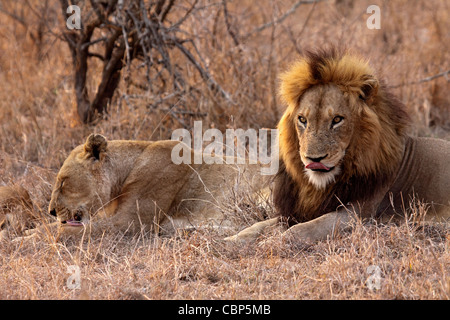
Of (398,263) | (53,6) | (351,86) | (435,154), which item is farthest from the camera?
(53,6)

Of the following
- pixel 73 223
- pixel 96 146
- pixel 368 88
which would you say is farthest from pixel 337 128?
pixel 73 223

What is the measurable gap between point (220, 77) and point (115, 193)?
281 cm

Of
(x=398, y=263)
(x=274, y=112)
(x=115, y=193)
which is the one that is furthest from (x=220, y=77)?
(x=398, y=263)

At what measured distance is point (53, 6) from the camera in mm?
10945

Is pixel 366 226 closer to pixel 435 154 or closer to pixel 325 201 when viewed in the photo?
pixel 325 201

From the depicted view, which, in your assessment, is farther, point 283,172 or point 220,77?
point 220,77

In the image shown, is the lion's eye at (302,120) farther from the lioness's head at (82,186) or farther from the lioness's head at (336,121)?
the lioness's head at (82,186)

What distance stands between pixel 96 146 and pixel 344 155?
6.79 ft

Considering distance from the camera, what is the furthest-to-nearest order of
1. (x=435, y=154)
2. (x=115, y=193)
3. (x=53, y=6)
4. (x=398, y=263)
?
(x=53, y=6)
(x=115, y=193)
(x=435, y=154)
(x=398, y=263)

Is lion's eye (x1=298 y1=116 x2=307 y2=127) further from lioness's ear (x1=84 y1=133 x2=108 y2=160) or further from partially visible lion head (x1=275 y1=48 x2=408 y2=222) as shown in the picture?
lioness's ear (x1=84 y1=133 x2=108 y2=160)

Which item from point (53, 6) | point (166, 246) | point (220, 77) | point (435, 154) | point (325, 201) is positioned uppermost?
point (53, 6)

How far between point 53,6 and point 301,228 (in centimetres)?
805

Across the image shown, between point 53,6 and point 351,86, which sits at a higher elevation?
point 53,6

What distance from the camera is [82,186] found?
5105mm
